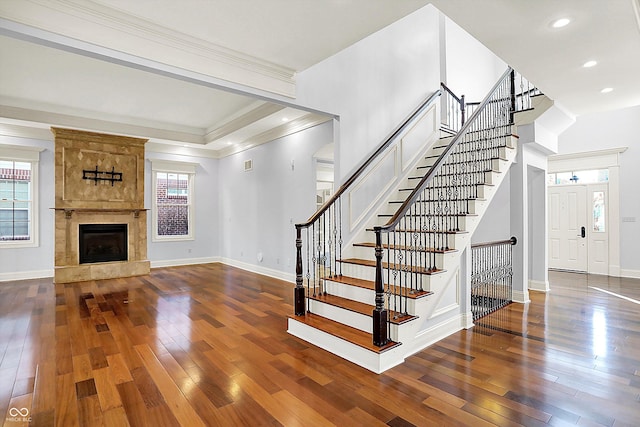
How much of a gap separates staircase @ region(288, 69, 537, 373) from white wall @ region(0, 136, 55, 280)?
5.93m

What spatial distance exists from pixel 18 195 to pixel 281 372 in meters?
6.99

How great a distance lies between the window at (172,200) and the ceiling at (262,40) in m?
3.13

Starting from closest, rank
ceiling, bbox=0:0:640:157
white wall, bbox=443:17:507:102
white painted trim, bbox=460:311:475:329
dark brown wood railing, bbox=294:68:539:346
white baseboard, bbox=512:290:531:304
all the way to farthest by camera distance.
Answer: ceiling, bbox=0:0:640:157 < dark brown wood railing, bbox=294:68:539:346 < white painted trim, bbox=460:311:475:329 < white baseboard, bbox=512:290:531:304 < white wall, bbox=443:17:507:102

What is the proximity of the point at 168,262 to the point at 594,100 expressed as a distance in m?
8.83

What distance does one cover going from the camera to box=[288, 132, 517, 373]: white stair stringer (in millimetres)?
2914

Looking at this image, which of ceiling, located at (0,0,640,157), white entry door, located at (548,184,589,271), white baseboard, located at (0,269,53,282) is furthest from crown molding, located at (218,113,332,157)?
white entry door, located at (548,184,589,271)

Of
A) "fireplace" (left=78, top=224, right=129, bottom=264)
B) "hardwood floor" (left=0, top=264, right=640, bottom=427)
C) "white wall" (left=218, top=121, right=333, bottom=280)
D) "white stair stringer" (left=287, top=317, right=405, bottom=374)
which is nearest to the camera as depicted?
"hardwood floor" (left=0, top=264, right=640, bottom=427)

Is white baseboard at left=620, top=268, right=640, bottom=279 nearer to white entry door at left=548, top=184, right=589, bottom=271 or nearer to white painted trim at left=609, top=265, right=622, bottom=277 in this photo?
white painted trim at left=609, top=265, right=622, bottom=277

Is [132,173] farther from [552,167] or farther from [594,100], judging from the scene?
[552,167]

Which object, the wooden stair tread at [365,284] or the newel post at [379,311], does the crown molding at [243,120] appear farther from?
the newel post at [379,311]

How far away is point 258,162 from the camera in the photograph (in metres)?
7.30

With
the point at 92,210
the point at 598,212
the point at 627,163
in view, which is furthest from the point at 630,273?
the point at 92,210

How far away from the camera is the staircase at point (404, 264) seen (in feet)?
9.65

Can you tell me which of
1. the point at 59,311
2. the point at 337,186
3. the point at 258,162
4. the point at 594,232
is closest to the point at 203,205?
the point at 258,162
